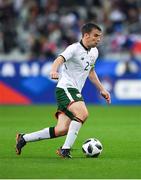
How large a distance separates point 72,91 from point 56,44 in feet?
46.3

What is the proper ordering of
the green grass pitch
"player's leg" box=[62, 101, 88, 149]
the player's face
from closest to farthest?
the green grass pitch, "player's leg" box=[62, 101, 88, 149], the player's face

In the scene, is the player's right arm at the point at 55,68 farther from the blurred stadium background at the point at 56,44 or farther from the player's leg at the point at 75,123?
the blurred stadium background at the point at 56,44

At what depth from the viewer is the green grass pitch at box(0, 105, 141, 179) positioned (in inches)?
340

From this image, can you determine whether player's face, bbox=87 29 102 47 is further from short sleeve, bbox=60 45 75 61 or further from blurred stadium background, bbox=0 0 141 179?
blurred stadium background, bbox=0 0 141 179

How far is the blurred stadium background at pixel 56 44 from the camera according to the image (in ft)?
74.2

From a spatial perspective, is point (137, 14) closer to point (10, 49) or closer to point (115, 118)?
point (10, 49)

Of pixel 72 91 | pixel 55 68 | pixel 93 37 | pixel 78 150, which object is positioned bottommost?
pixel 78 150

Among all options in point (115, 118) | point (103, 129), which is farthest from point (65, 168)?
point (115, 118)

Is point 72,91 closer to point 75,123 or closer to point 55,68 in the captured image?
point 75,123

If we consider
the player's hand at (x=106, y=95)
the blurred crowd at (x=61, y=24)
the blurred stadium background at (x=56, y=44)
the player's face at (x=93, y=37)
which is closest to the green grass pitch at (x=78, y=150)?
the player's hand at (x=106, y=95)

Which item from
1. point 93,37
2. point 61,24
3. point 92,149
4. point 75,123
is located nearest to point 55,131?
point 75,123

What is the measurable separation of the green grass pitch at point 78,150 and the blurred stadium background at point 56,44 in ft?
9.13

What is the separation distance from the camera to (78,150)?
11.4 m

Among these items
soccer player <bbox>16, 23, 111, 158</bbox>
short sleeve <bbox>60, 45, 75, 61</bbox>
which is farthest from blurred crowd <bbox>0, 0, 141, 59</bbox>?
short sleeve <bbox>60, 45, 75, 61</bbox>
